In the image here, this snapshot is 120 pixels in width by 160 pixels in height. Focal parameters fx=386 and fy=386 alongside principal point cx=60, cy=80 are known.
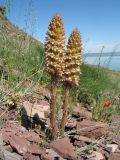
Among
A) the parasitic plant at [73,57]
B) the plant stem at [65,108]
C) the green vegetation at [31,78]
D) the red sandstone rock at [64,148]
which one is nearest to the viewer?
the red sandstone rock at [64,148]

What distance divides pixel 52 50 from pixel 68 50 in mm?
204

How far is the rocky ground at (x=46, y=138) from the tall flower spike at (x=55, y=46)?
2.47 ft

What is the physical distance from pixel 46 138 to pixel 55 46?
3.90 ft

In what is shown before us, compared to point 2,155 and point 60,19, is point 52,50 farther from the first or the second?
point 2,155

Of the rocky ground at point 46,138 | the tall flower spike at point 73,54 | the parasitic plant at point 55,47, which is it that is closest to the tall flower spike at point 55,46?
the parasitic plant at point 55,47

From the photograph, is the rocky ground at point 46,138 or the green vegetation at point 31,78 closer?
the rocky ground at point 46,138

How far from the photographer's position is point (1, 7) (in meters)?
6.61

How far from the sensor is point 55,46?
4316 millimetres

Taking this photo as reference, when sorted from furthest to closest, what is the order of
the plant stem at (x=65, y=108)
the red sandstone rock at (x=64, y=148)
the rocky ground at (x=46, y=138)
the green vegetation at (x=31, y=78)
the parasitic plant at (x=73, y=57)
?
the green vegetation at (x=31, y=78), the plant stem at (x=65, y=108), the parasitic plant at (x=73, y=57), the red sandstone rock at (x=64, y=148), the rocky ground at (x=46, y=138)

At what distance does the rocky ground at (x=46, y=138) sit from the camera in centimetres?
411

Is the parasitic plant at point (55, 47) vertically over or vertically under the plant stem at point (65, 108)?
over

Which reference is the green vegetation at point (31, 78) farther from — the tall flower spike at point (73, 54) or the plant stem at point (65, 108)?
the tall flower spike at point (73, 54)

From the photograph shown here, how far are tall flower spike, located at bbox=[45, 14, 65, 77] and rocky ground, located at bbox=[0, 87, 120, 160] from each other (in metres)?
0.75

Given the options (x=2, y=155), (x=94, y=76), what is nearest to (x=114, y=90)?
(x=94, y=76)
